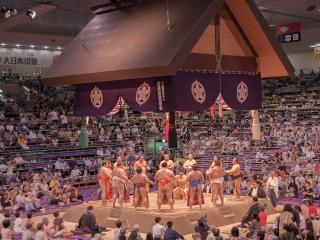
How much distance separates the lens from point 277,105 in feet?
67.5

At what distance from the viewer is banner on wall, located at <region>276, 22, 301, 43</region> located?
18344 millimetres

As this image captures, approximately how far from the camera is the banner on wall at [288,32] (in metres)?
18.3

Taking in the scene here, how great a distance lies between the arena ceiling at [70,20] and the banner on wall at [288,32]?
89cm

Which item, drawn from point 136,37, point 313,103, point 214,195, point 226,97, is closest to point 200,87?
point 226,97

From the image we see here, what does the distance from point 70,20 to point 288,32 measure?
344 inches

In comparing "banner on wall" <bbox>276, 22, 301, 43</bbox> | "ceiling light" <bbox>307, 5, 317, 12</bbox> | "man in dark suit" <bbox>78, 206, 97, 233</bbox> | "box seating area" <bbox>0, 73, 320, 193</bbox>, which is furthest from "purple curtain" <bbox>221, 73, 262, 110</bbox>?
"ceiling light" <bbox>307, 5, 317, 12</bbox>

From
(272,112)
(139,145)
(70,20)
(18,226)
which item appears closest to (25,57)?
(70,20)

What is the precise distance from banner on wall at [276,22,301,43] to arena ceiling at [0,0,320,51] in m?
0.89

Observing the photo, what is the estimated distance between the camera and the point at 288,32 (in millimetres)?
18516

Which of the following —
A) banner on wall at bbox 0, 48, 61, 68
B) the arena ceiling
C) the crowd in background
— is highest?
the arena ceiling

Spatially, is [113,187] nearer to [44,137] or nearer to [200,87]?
[200,87]

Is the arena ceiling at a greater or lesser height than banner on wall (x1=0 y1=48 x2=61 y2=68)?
greater

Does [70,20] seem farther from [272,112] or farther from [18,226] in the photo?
[18,226]

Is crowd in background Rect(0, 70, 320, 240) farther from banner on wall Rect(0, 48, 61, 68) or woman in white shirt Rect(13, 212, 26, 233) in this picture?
banner on wall Rect(0, 48, 61, 68)
